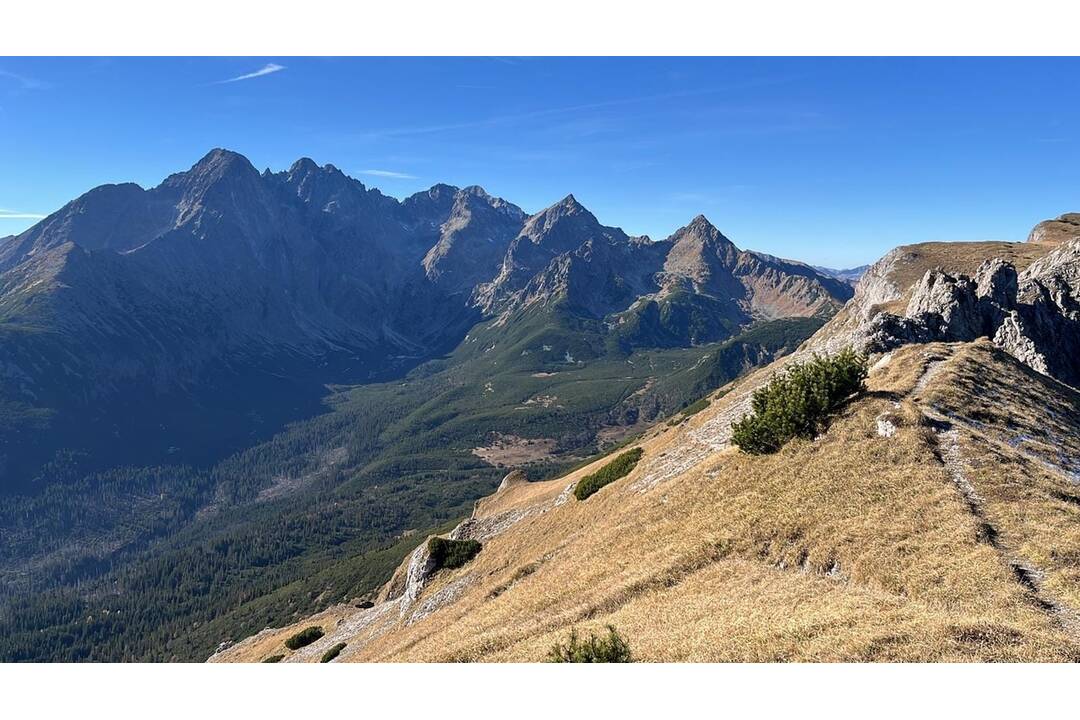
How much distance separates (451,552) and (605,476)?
2049cm

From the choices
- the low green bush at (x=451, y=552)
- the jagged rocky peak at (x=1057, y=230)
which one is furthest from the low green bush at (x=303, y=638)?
the jagged rocky peak at (x=1057, y=230)

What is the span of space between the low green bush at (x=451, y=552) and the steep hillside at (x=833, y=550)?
147cm

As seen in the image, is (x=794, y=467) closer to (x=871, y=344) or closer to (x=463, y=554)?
(x=871, y=344)

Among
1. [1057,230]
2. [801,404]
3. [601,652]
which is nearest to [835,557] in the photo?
[601,652]

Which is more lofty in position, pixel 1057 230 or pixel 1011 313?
pixel 1057 230

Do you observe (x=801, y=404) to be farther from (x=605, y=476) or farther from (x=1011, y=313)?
(x=1011, y=313)

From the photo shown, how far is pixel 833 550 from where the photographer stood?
28703 mm

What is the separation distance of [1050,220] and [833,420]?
23534cm

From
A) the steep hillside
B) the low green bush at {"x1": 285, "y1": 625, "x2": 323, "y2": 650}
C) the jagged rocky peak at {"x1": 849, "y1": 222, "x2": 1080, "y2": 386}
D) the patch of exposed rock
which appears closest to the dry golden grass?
the steep hillside

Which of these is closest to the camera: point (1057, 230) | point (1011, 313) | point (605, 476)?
point (605, 476)

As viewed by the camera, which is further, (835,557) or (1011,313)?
(1011,313)

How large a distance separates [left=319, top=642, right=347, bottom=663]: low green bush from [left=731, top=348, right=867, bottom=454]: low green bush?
48095 mm

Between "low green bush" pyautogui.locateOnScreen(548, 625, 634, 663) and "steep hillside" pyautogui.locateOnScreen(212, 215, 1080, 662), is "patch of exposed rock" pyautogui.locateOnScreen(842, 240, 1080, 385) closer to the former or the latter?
"steep hillside" pyautogui.locateOnScreen(212, 215, 1080, 662)

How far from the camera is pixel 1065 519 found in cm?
2655
